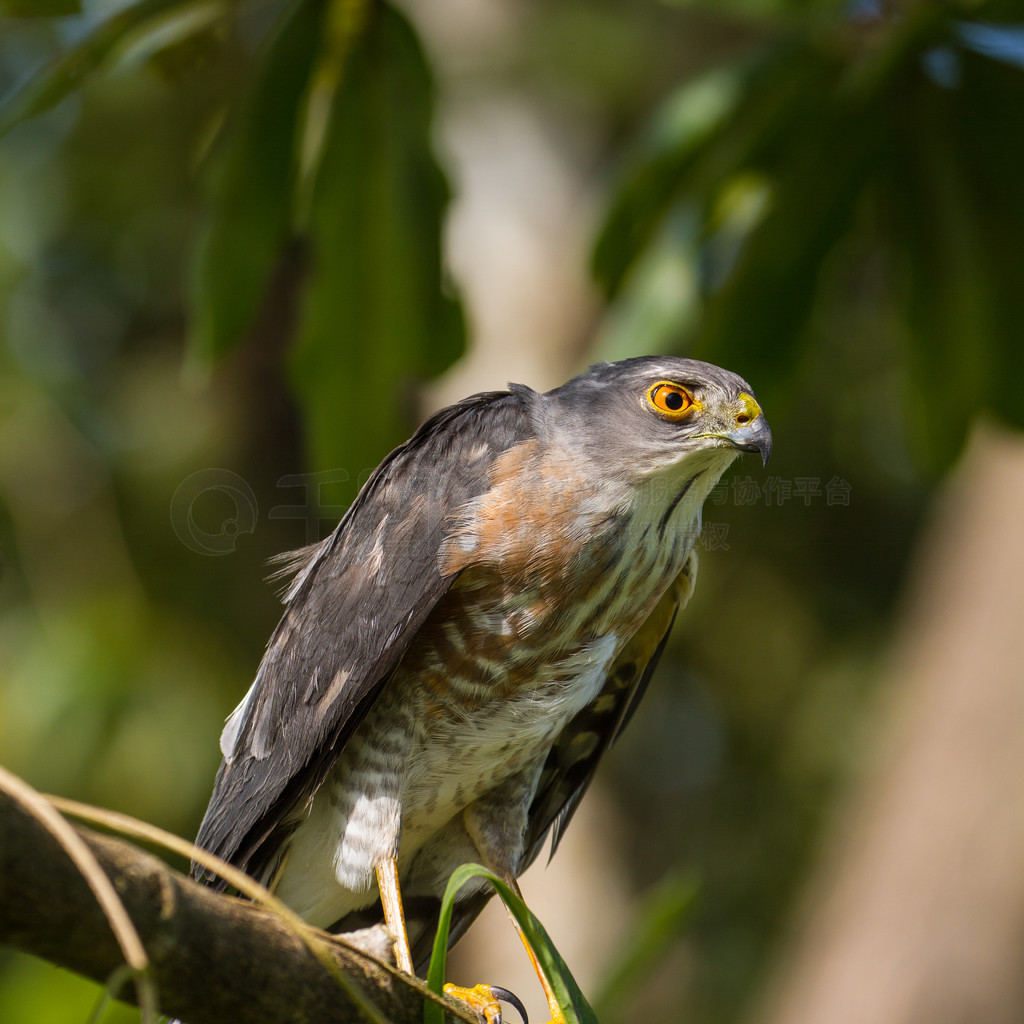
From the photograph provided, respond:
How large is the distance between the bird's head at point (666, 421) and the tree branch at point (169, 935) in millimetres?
1425

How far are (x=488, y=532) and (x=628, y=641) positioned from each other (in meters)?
0.62

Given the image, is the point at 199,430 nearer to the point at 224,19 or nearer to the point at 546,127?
the point at 546,127

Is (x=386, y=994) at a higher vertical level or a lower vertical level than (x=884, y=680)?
higher

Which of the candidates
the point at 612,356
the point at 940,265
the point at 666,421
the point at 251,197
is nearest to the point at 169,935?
the point at 666,421

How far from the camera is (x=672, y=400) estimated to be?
9.53 feet

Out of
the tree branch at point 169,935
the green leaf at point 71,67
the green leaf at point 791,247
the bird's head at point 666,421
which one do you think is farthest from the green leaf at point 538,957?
the green leaf at point 71,67

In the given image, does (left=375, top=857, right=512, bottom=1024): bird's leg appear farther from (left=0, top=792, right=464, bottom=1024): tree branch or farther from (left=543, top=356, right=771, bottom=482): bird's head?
(left=543, top=356, right=771, bottom=482): bird's head

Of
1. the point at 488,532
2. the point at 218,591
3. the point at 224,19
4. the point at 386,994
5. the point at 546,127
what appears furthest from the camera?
the point at 218,591

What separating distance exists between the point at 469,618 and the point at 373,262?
4.71 feet

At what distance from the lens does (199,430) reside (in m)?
8.24

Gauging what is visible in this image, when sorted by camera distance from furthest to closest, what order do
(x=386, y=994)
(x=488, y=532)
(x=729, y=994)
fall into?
1. (x=729, y=994)
2. (x=488, y=532)
3. (x=386, y=994)

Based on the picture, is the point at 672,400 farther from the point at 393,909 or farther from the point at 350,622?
the point at 393,909

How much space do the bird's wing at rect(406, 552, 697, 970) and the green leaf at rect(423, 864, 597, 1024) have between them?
1.00 m

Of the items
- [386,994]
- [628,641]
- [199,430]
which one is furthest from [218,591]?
[386,994]
